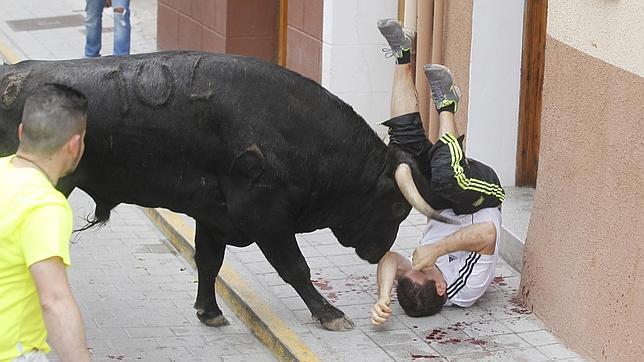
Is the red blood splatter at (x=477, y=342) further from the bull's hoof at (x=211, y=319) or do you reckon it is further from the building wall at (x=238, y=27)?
the building wall at (x=238, y=27)

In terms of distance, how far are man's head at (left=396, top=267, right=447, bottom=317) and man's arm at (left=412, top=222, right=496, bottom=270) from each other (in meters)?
0.07

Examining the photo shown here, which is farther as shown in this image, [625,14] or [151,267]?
[151,267]

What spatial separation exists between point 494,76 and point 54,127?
4987mm

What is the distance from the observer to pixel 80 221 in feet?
32.7

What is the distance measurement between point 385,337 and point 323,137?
1.16 meters

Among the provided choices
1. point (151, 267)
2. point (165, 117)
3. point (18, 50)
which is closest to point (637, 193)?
point (165, 117)

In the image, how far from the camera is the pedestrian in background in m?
13.9

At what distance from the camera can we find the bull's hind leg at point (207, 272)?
25.2 ft

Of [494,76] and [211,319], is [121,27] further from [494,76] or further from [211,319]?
[211,319]

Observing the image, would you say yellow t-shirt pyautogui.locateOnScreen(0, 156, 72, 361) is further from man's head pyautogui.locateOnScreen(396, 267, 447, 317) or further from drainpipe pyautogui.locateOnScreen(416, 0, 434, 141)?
drainpipe pyautogui.locateOnScreen(416, 0, 434, 141)

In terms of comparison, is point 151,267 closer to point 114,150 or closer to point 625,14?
point 114,150

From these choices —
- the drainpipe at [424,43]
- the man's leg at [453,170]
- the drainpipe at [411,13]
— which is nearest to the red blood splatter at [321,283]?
the man's leg at [453,170]

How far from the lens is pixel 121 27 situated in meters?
13.9

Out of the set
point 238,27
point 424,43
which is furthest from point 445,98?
point 238,27
